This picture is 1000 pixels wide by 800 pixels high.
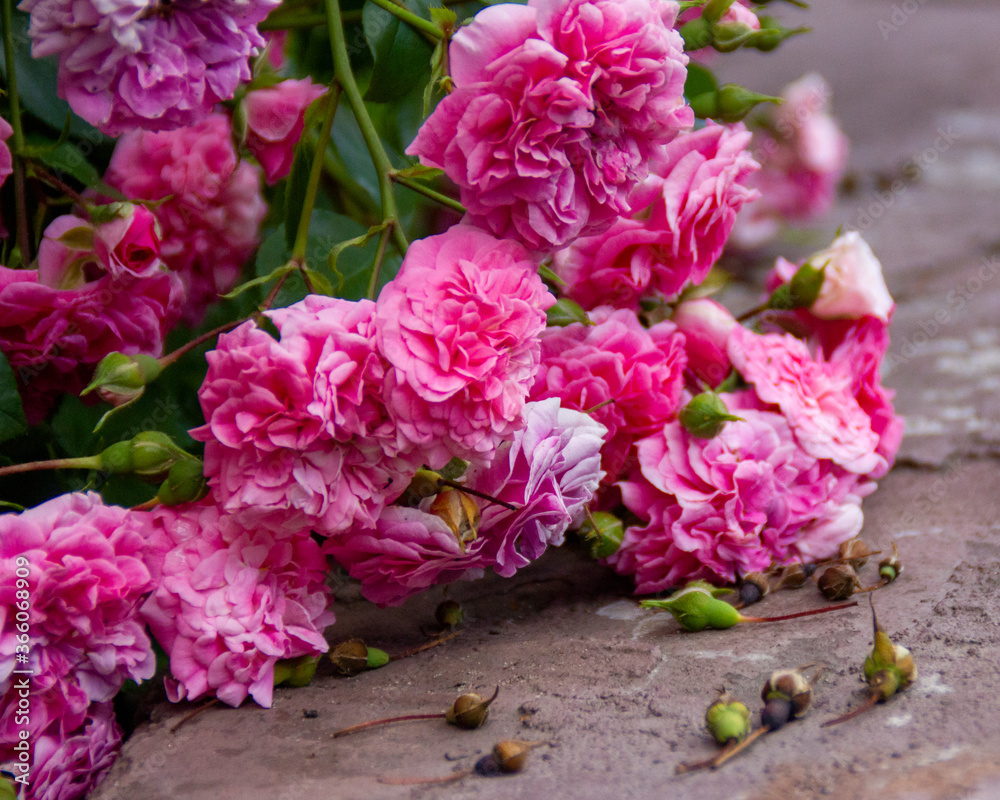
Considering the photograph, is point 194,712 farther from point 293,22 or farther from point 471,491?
point 293,22

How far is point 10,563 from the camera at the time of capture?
0.56 metres

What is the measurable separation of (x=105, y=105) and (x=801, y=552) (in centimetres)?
62

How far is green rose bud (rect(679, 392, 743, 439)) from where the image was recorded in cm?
70

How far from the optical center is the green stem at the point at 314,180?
0.65m

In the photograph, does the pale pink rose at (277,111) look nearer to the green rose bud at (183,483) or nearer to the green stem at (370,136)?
the green stem at (370,136)

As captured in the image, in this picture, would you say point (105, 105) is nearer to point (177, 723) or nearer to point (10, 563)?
point (10, 563)

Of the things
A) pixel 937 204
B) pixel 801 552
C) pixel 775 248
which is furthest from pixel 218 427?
pixel 937 204

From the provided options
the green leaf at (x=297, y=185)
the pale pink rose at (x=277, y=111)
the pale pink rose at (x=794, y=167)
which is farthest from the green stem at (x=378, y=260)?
the pale pink rose at (x=794, y=167)

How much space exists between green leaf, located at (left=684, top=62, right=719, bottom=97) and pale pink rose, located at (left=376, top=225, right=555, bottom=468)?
1.17 ft

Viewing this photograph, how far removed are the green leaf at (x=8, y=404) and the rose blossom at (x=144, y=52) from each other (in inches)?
7.8

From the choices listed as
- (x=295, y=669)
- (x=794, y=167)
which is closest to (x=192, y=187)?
(x=295, y=669)

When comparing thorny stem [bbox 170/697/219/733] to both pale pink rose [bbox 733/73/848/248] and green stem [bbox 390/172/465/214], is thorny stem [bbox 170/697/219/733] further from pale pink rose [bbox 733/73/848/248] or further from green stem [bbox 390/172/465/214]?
pale pink rose [bbox 733/73/848/248]

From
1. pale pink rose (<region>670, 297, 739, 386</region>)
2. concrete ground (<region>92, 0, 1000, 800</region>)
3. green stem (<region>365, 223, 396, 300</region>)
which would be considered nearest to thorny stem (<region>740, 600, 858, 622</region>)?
concrete ground (<region>92, 0, 1000, 800</region>)

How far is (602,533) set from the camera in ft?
2.39
